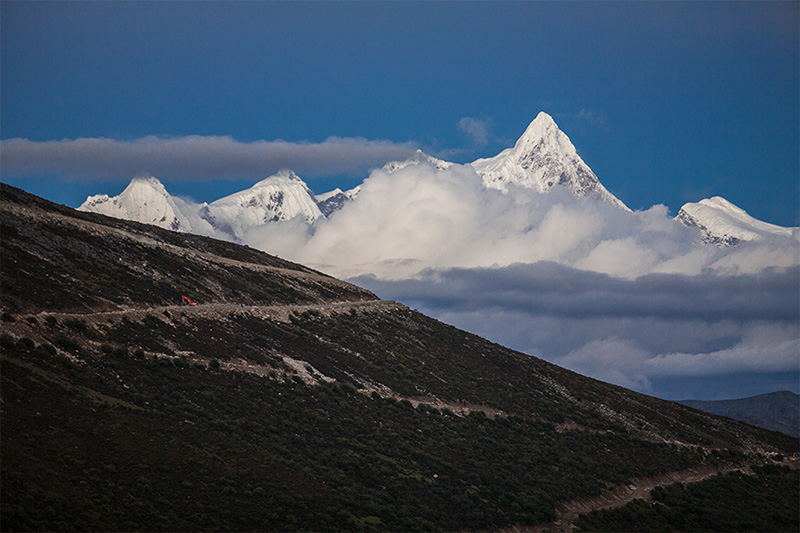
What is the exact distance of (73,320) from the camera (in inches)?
2265

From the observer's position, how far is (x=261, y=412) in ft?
193

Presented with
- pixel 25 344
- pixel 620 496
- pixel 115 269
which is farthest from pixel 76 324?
pixel 620 496

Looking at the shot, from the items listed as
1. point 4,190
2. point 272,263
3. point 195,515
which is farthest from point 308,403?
point 272,263

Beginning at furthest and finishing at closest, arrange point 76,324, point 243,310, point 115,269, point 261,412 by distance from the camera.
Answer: point 243,310, point 115,269, point 261,412, point 76,324

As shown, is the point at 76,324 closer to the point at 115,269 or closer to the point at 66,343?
the point at 66,343

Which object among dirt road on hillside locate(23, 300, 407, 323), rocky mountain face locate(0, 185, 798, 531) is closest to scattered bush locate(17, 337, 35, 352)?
rocky mountain face locate(0, 185, 798, 531)

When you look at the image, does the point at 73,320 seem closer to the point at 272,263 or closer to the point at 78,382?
the point at 78,382

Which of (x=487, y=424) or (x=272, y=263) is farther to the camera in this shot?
(x=272, y=263)

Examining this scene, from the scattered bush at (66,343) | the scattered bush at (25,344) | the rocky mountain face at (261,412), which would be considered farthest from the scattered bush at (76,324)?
the scattered bush at (25,344)

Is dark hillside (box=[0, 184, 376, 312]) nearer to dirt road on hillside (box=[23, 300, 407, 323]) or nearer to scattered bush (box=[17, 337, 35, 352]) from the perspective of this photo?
dirt road on hillside (box=[23, 300, 407, 323])

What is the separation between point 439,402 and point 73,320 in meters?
41.9

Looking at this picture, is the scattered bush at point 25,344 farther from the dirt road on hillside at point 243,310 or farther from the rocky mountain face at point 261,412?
the dirt road on hillside at point 243,310

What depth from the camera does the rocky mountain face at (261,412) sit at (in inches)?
1612

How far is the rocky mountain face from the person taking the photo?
4094 centimetres
